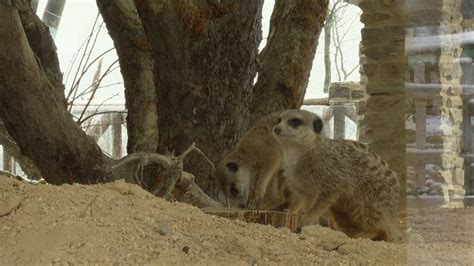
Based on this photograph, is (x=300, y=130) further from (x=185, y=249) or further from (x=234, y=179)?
(x=185, y=249)

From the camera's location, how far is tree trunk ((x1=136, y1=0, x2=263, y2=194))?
2.19 metres

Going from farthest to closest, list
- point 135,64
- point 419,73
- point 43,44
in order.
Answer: point 135,64 < point 43,44 < point 419,73

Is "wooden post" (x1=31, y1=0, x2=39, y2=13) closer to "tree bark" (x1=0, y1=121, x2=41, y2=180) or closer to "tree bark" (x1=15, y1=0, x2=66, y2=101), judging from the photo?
"tree bark" (x1=15, y1=0, x2=66, y2=101)

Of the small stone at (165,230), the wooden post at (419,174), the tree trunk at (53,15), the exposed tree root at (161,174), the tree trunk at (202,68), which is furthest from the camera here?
the tree trunk at (202,68)

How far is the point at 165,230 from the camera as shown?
125 centimetres

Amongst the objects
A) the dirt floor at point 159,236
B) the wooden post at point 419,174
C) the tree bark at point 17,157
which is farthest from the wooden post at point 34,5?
the wooden post at point 419,174

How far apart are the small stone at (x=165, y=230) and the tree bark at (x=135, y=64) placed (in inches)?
43.8

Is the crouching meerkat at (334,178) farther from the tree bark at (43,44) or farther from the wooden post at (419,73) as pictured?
the wooden post at (419,73)

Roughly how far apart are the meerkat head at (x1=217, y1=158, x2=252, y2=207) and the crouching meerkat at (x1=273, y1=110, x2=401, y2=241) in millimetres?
277

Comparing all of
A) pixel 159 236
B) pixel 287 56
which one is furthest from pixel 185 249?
pixel 287 56

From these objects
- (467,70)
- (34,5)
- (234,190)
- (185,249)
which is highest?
(34,5)

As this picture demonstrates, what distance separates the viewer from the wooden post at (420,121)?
1297mm

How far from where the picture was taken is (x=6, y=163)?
2127 millimetres

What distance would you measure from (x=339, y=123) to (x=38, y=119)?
1030mm
